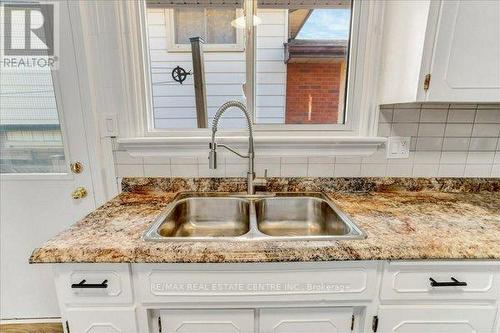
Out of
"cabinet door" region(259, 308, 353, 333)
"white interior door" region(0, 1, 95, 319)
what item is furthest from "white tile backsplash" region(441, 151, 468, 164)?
"white interior door" region(0, 1, 95, 319)

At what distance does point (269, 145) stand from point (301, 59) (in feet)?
1.96

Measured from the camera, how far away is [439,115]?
1.32 m

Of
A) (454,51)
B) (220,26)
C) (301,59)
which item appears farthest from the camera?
(301,59)

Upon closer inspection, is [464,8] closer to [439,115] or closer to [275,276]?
[439,115]

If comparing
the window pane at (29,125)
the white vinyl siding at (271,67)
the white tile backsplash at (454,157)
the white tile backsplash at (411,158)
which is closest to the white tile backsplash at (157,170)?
the white tile backsplash at (411,158)

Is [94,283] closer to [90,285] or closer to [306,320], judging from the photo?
[90,285]

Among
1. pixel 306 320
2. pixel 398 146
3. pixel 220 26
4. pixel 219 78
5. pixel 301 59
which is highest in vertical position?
pixel 220 26

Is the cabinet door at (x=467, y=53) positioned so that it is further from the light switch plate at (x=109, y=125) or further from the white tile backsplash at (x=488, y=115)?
the light switch plate at (x=109, y=125)

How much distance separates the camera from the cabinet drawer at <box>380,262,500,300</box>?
0.84 metres

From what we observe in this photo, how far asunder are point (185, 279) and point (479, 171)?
1541 millimetres

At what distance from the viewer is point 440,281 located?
A: 33.6 inches

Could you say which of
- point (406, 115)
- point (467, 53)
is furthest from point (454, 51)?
point (406, 115)

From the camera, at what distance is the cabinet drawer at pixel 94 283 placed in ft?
2.67

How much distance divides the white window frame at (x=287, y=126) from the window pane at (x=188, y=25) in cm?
16
